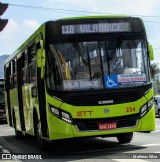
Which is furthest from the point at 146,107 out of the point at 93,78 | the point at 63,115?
the point at 63,115

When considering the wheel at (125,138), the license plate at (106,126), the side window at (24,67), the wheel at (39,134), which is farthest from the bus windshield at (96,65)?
the side window at (24,67)

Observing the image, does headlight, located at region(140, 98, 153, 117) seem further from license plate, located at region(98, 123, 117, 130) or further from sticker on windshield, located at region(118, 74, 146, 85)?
license plate, located at region(98, 123, 117, 130)

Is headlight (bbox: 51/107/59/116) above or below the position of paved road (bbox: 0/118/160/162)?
above

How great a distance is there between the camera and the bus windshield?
1101 cm

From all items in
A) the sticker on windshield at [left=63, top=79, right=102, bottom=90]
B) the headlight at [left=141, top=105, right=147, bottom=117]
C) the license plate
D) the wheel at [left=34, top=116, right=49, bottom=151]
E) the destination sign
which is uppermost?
the destination sign

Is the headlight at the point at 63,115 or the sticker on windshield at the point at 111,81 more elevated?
the sticker on windshield at the point at 111,81

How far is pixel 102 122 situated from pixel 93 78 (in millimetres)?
1038

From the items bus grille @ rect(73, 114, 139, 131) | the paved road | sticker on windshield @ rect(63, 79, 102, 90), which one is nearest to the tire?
the paved road

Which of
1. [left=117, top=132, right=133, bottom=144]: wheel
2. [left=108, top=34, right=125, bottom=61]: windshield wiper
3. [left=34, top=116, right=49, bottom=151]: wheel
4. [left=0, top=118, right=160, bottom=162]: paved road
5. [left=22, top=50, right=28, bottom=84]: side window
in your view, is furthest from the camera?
[left=22, top=50, right=28, bottom=84]: side window

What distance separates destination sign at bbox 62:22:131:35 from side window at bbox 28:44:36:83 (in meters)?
1.59

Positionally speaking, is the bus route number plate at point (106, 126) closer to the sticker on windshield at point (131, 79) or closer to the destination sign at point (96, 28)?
the sticker on windshield at point (131, 79)

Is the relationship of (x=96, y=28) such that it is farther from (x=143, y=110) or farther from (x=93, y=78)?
(x=143, y=110)

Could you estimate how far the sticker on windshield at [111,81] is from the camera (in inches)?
438

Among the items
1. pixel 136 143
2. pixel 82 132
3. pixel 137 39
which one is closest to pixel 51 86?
pixel 82 132
